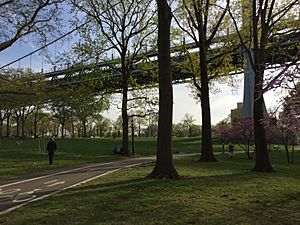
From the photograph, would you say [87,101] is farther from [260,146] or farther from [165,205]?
[165,205]

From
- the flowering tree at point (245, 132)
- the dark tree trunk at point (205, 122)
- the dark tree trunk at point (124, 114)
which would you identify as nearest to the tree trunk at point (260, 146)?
the dark tree trunk at point (205, 122)

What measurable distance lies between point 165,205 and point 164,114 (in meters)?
5.36

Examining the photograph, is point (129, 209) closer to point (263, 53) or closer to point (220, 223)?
point (220, 223)

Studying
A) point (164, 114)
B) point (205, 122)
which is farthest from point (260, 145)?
point (164, 114)

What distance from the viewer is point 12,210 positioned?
27.8ft

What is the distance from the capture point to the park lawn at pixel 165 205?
7531mm

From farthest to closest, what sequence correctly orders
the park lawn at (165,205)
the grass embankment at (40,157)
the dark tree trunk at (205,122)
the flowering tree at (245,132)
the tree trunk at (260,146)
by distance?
1. the flowering tree at (245,132)
2. the dark tree trunk at (205,122)
3. the grass embankment at (40,157)
4. the tree trunk at (260,146)
5. the park lawn at (165,205)

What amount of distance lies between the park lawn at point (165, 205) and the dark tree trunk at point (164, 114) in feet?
3.90

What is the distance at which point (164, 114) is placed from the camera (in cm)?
1380

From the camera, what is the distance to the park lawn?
24.7ft

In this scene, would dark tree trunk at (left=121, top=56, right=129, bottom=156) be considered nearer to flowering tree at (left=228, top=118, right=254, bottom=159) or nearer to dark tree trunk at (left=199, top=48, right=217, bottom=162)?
flowering tree at (left=228, top=118, right=254, bottom=159)

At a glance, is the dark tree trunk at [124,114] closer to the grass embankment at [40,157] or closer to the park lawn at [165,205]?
the grass embankment at [40,157]

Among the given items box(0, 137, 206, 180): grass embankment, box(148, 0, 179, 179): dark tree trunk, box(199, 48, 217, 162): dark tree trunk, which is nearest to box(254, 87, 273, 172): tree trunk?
box(199, 48, 217, 162): dark tree trunk

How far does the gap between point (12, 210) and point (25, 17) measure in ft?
48.3
